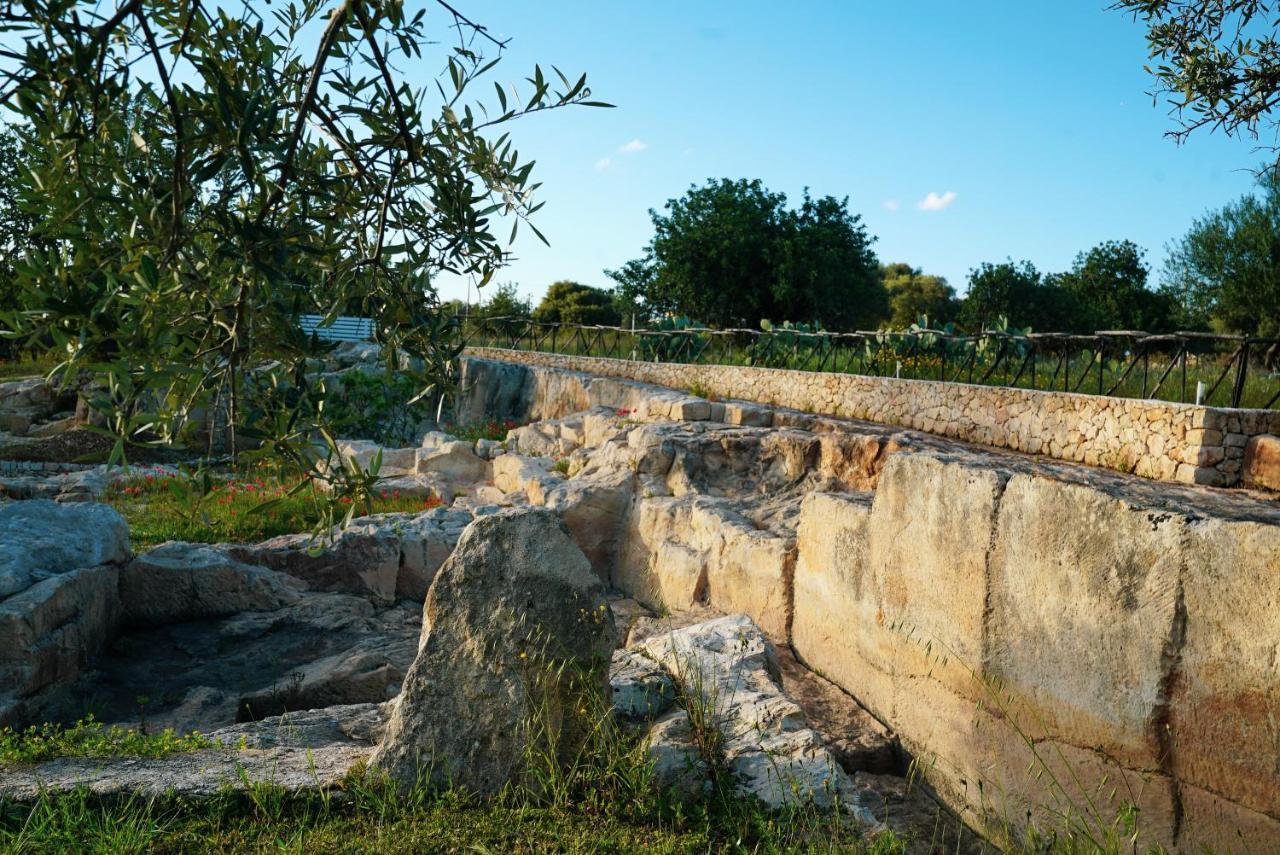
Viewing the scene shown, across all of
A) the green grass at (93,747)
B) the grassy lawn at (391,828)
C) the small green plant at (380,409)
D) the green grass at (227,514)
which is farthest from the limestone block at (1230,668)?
the small green plant at (380,409)

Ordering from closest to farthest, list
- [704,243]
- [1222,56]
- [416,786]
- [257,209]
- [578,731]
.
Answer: [257,209] < [416,786] < [578,731] < [1222,56] < [704,243]

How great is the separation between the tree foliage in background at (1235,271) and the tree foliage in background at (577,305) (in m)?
22.0

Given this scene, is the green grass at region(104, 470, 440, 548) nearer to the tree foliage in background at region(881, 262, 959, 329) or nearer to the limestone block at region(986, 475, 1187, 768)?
the limestone block at region(986, 475, 1187, 768)

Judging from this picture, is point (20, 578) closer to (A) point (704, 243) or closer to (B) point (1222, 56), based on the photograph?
(B) point (1222, 56)

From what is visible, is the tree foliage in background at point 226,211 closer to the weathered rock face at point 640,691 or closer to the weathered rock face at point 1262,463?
the weathered rock face at point 640,691

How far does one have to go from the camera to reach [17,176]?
3863 millimetres

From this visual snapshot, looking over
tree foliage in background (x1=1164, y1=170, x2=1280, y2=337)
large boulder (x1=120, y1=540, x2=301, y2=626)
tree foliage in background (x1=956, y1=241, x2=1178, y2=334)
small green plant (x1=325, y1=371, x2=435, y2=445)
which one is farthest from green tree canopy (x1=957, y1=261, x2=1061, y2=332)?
large boulder (x1=120, y1=540, x2=301, y2=626)

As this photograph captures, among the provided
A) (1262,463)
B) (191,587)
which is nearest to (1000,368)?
(1262,463)

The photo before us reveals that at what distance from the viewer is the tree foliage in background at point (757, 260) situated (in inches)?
1352

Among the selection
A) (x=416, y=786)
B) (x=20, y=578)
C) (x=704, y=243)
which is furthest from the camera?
(x=704, y=243)

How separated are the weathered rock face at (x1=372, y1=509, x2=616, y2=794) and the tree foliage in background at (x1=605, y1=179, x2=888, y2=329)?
29.3m

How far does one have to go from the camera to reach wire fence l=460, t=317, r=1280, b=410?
11.0 m

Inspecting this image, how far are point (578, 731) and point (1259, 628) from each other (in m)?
3.21

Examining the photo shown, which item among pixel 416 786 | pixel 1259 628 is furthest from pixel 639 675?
pixel 1259 628
